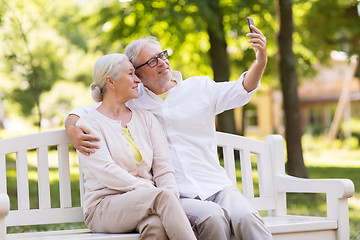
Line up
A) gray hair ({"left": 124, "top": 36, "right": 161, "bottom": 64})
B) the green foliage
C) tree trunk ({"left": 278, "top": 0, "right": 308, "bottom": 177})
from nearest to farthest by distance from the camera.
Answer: gray hair ({"left": 124, "top": 36, "right": 161, "bottom": 64}) < tree trunk ({"left": 278, "top": 0, "right": 308, "bottom": 177}) < the green foliage

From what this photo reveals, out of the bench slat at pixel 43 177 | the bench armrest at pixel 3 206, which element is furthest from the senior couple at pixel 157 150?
the bench armrest at pixel 3 206

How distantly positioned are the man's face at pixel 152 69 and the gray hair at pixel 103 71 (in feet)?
0.67

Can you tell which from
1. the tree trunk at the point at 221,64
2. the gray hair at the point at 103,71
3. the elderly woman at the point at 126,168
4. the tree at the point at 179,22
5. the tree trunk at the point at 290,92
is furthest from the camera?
the tree trunk at the point at 221,64

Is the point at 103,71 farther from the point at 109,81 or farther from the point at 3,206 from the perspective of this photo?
the point at 3,206

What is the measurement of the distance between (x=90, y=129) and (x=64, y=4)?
89.7ft

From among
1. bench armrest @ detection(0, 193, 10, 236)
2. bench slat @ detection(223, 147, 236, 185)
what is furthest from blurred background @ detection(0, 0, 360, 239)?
bench armrest @ detection(0, 193, 10, 236)

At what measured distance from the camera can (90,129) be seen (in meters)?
3.96

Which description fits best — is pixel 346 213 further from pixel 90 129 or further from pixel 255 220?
pixel 90 129

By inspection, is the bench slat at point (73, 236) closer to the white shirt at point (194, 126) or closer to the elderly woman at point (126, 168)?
the elderly woman at point (126, 168)

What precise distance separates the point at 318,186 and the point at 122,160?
1.49m

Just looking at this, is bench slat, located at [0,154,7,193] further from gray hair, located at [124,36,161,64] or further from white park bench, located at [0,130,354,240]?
gray hair, located at [124,36,161,64]

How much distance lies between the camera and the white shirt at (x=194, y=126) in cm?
416

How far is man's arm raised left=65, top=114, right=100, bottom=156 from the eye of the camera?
153 inches

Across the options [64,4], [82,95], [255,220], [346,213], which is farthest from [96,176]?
[82,95]
